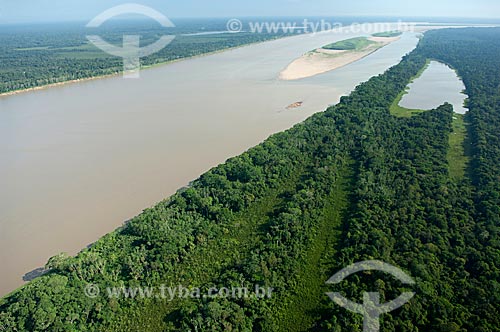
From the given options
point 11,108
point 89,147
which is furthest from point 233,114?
point 11,108

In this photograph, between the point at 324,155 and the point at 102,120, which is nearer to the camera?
the point at 324,155

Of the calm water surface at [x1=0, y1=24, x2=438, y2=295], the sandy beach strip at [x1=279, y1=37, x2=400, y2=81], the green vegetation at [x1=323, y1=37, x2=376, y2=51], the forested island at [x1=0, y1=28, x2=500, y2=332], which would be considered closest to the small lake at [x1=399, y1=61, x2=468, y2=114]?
the calm water surface at [x1=0, y1=24, x2=438, y2=295]

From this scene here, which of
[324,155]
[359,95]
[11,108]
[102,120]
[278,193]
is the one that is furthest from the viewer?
[11,108]

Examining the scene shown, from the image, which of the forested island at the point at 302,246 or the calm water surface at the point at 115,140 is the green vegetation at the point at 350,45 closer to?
the calm water surface at the point at 115,140

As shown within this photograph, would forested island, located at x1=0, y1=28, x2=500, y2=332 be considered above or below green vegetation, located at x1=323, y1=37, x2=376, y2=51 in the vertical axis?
below

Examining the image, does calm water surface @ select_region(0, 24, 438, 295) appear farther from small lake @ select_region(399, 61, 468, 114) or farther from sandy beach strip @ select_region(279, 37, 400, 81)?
small lake @ select_region(399, 61, 468, 114)

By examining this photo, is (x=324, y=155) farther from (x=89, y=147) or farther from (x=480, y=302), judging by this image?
(x=89, y=147)

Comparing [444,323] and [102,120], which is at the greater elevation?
[102,120]
